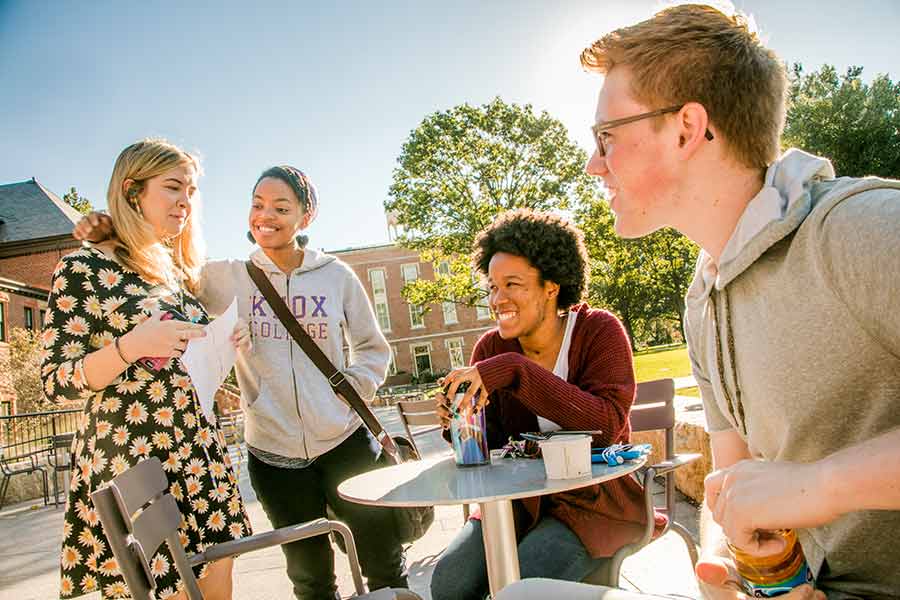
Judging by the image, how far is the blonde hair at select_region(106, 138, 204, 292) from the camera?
2.22 meters

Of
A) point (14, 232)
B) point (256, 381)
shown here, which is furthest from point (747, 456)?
point (14, 232)

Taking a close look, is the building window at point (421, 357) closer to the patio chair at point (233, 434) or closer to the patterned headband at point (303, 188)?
the patio chair at point (233, 434)

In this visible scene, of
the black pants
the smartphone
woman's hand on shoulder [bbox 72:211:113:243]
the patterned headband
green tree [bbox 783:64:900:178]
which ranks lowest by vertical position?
the black pants

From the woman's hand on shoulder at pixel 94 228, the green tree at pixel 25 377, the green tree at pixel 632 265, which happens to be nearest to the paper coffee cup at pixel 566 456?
the woman's hand on shoulder at pixel 94 228

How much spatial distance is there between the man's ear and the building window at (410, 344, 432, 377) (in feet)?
147

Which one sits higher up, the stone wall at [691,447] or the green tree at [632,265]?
the green tree at [632,265]

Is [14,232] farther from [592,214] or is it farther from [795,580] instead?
[795,580]

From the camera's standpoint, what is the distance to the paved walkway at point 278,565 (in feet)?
11.9

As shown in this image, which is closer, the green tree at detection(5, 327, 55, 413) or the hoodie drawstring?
the hoodie drawstring

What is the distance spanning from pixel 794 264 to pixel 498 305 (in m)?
1.65

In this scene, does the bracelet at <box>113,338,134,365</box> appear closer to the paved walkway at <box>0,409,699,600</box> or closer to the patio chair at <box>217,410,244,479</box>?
the patio chair at <box>217,410,244,479</box>

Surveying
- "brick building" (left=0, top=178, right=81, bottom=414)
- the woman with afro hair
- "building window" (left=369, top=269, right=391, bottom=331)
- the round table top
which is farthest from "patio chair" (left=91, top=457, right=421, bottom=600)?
"building window" (left=369, top=269, right=391, bottom=331)

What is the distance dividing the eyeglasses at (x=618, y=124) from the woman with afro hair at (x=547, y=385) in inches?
35.0

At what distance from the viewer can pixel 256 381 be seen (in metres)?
2.71
